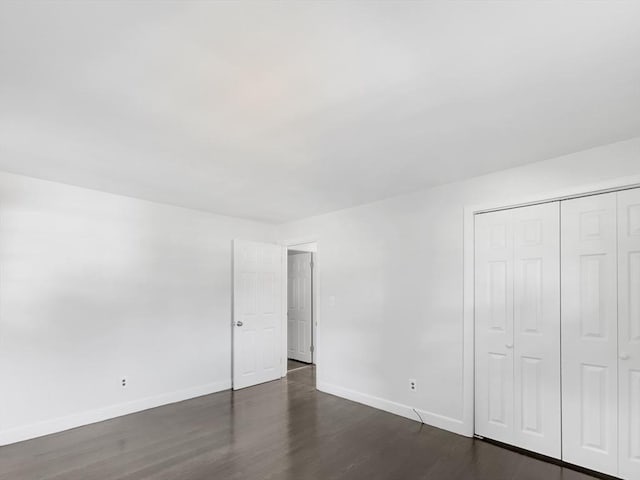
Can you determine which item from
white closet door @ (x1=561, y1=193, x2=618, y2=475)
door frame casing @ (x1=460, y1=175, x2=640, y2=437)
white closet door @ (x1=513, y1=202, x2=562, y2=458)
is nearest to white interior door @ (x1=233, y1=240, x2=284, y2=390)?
door frame casing @ (x1=460, y1=175, x2=640, y2=437)

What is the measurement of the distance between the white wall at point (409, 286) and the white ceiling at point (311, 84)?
292 millimetres

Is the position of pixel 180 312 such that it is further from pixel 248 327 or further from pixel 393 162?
pixel 393 162

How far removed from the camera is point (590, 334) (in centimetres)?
279

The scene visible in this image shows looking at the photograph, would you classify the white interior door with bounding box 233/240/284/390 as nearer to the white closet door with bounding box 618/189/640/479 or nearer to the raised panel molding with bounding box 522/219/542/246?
the raised panel molding with bounding box 522/219/542/246

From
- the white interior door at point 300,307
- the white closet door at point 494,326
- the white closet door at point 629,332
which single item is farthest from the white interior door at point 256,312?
the white closet door at point 629,332

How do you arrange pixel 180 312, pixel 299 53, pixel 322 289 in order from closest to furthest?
pixel 299 53 < pixel 180 312 < pixel 322 289

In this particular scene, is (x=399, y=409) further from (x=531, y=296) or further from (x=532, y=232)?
(x=532, y=232)

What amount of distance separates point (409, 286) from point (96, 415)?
366 cm

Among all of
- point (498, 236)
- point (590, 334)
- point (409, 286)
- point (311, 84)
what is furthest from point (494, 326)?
point (311, 84)

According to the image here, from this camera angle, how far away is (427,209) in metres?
3.91

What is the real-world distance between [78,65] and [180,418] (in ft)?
11.7

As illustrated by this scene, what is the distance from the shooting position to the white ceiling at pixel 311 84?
4.63 ft

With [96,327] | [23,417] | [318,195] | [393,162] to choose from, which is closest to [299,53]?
[393,162]

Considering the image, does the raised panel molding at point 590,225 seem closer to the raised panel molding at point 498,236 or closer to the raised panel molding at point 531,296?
the raised panel molding at point 531,296
